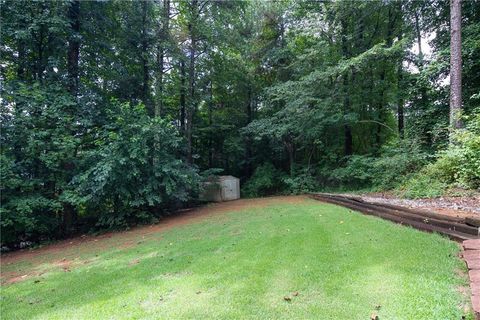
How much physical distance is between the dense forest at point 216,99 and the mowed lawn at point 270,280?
170 inches

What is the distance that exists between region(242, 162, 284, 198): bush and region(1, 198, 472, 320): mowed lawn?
11873 millimetres

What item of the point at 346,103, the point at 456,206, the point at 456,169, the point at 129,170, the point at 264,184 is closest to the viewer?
the point at 456,206

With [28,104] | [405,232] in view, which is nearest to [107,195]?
[28,104]

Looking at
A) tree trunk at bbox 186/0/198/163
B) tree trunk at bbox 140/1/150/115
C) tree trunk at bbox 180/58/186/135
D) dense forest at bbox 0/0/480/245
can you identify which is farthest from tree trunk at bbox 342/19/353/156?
tree trunk at bbox 140/1/150/115

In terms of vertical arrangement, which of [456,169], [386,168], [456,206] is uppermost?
[456,169]

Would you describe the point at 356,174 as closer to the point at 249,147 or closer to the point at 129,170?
the point at 249,147

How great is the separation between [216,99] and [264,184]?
23.1 feet

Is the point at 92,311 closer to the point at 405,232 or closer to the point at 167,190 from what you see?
the point at 405,232

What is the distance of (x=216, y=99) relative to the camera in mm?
19828

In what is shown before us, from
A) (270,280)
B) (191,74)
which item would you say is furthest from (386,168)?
(191,74)

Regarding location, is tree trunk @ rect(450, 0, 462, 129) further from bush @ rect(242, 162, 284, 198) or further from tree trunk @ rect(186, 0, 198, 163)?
tree trunk @ rect(186, 0, 198, 163)

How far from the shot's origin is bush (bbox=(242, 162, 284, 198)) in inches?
692

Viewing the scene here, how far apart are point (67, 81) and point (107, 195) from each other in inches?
190

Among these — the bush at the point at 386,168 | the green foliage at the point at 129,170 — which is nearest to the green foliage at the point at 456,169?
the bush at the point at 386,168
